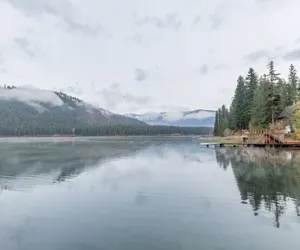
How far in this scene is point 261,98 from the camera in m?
71.0

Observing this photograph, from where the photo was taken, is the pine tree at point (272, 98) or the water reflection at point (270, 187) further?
the pine tree at point (272, 98)

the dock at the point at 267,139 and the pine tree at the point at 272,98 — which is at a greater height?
the pine tree at the point at 272,98

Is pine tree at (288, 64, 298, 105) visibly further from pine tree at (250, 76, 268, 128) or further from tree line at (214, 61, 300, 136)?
pine tree at (250, 76, 268, 128)

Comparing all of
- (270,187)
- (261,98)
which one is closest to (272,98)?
(261,98)

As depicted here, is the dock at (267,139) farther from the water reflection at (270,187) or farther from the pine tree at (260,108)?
the water reflection at (270,187)

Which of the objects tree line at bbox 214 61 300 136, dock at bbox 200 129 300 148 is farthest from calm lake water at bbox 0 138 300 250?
tree line at bbox 214 61 300 136

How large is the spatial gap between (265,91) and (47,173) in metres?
56.7

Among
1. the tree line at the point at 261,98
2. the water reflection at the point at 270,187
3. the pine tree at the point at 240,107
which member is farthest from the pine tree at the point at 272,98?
the water reflection at the point at 270,187

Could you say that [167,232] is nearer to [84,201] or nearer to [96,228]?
[96,228]

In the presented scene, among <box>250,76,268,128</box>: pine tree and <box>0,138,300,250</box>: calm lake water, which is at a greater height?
<box>250,76,268,128</box>: pine tree

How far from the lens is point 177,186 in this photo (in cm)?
2298

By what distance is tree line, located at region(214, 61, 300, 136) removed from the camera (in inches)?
2719

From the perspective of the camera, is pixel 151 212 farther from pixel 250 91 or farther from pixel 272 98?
pixel 250 91

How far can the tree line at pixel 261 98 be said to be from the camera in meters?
69.1
